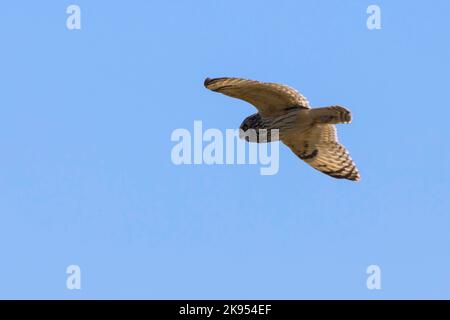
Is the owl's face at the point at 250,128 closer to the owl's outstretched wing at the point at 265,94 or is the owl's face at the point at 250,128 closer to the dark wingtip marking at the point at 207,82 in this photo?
the owl's outstretched wing at the point at 265,94

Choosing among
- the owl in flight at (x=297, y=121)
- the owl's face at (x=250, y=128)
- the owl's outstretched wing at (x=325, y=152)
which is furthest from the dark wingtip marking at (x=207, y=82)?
the owl's outstretched wing at (x=325, y=152)

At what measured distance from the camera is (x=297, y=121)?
20812 millimetres

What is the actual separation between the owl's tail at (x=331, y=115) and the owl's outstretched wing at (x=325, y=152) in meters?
1.30

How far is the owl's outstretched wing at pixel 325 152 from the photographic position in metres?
22.0

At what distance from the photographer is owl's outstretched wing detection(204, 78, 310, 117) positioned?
66.0 feet

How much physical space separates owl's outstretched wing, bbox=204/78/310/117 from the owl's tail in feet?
1.27

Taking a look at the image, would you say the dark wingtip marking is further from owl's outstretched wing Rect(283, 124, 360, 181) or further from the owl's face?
owl's outstretched wing Rect(283, 124, 360, 181)
